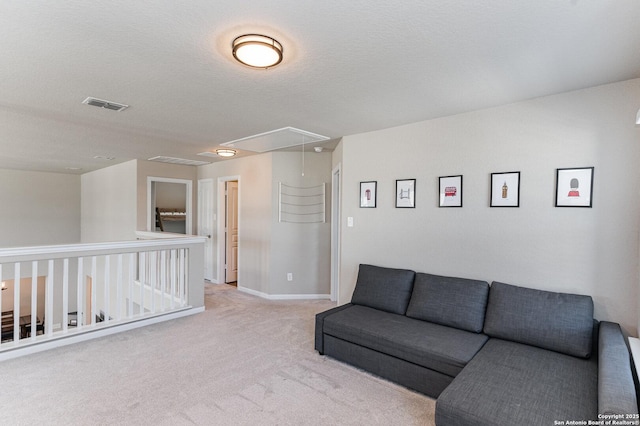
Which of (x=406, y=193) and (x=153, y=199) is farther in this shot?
(x=153, y=199)

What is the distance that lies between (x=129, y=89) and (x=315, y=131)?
6.13 ft

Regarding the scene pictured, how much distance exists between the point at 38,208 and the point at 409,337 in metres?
8.99

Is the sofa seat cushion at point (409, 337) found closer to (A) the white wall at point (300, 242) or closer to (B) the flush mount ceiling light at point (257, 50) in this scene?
(A) the white wall at point (300, 242)

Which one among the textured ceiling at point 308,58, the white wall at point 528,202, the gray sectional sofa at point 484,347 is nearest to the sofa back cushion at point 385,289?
the gray sectional sofa at point 484,347

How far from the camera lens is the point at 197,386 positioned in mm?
2350

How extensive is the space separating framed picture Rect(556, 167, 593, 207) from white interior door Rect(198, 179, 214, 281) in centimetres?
542

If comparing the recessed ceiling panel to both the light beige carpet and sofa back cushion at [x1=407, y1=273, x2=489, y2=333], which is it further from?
the light beige carpet

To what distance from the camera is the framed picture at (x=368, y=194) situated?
3.59 m

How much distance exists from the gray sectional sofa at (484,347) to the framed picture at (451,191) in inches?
28.4

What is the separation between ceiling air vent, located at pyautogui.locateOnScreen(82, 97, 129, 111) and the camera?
8.80ft

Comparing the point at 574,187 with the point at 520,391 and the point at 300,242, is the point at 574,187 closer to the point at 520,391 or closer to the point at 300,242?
the point at 520,391

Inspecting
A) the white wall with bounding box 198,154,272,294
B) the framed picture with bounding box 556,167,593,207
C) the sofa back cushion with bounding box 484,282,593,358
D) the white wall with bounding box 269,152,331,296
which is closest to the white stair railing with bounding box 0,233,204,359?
the white wall with bounding box 198,154,272,294

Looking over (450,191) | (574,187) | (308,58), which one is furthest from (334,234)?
(308,58)

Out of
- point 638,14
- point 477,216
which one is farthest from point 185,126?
point 638,14
